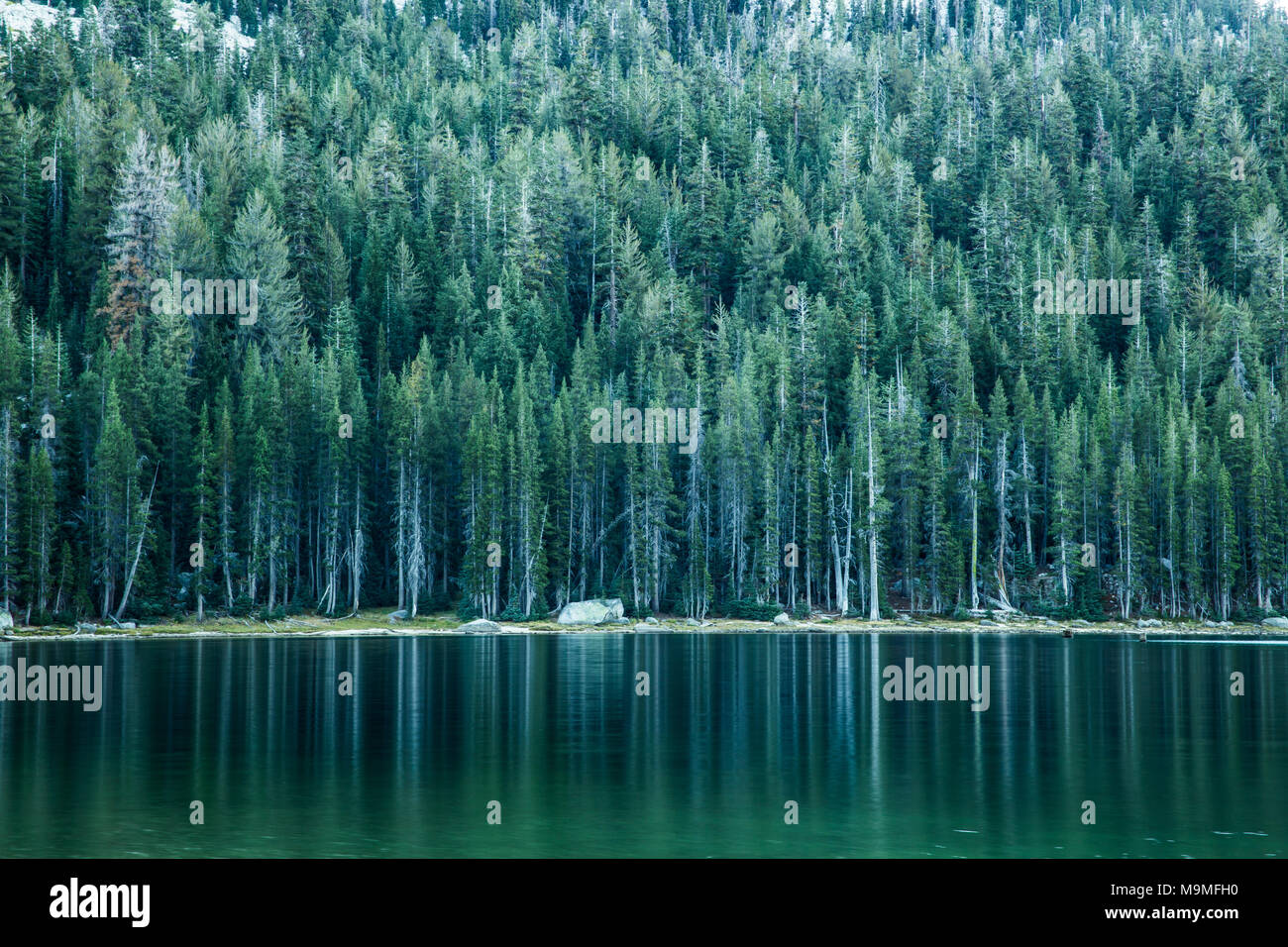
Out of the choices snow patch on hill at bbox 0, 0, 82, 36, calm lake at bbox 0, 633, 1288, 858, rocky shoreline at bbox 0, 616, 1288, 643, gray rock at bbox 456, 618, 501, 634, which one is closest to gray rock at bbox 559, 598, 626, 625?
rocky shoreline at bbox 0, 616, 1288, 643

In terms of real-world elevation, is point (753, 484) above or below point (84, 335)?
below

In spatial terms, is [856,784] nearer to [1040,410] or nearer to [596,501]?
[596,501]

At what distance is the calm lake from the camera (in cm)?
2377

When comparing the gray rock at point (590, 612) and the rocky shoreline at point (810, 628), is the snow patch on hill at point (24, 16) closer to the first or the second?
the rocky shoreline at point (810, 628)

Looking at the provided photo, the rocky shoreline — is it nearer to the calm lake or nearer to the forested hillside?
the forested hillside

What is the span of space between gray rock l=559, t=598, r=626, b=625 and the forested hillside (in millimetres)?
2467

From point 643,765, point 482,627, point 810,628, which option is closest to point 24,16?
point 482,627

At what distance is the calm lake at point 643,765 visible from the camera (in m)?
23.8

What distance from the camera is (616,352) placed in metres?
118

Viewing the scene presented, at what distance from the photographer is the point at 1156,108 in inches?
6501

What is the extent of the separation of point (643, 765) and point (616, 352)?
88475 millimetres
